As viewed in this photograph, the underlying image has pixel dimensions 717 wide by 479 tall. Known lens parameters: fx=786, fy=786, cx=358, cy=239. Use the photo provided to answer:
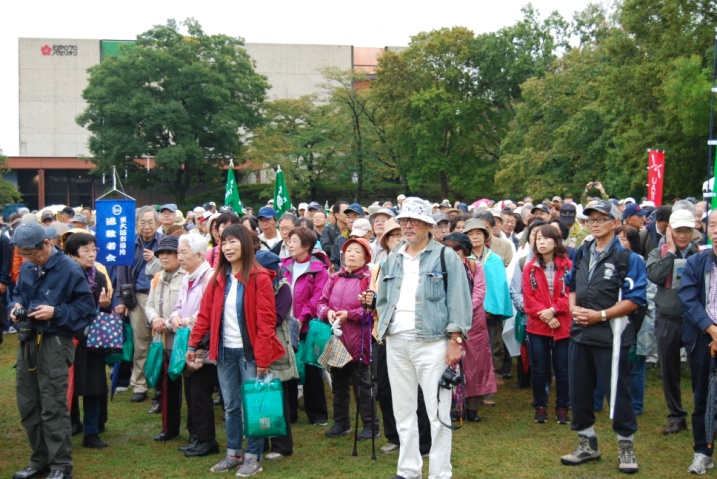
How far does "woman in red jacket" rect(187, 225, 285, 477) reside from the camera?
648 cm

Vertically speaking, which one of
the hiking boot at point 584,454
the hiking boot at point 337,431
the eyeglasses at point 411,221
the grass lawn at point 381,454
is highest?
the eyeglasses at point 411,221

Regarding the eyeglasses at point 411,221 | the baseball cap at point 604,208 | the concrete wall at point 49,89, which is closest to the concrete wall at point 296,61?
the concrete wall at point 49,89

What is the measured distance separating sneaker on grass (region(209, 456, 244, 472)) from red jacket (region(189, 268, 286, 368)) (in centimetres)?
94

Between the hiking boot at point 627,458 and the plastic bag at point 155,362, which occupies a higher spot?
the plastic bag at point 155,362

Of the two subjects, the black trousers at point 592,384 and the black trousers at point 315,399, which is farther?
the black trousers at point 315,399

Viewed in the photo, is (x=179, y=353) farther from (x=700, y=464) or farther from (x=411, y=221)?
(x=700, y=464)

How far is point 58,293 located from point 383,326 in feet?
8.81

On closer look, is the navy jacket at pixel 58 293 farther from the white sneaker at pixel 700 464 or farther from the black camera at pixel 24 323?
the white sneaker at pixel 700 464

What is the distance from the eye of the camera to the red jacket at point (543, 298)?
321 inches

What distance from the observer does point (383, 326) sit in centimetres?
607

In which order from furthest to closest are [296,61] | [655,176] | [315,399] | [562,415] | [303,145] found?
[296,61], [303,145], [655,176], [315,399], [562,415]

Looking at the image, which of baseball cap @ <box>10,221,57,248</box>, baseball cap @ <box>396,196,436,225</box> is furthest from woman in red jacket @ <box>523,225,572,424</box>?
baseball cap @ <box>10,221,57,248</box>

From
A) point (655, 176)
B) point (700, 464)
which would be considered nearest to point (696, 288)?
point (700, 464)

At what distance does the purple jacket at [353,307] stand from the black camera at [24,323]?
2700 millimetres
